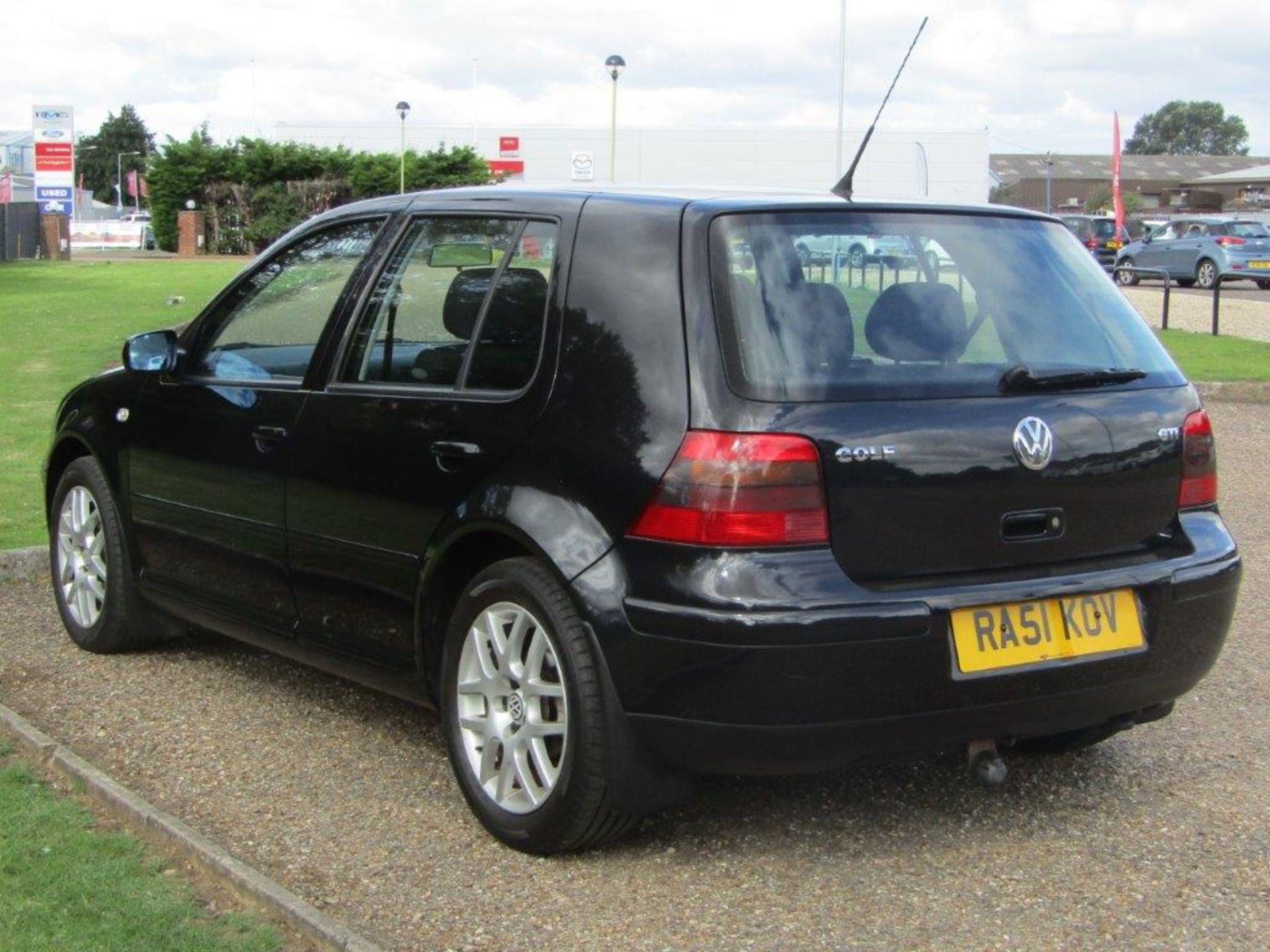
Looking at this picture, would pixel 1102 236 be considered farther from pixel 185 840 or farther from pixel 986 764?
pixel 185 840

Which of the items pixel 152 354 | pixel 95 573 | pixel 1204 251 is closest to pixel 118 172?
pixel 1204 251

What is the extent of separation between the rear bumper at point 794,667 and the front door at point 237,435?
1.56 m

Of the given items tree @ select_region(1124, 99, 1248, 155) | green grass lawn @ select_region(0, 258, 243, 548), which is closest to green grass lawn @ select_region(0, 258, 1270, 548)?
green grass lawn @ select_region(0, 258, 243, 548)

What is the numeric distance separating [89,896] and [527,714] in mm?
1100

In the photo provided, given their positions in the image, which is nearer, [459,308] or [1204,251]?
[459,308]

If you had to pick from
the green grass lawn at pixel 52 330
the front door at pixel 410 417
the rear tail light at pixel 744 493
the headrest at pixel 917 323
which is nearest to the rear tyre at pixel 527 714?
the front door at pixel 410 417

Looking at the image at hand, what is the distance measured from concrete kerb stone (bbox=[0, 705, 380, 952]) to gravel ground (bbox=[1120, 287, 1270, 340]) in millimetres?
15811

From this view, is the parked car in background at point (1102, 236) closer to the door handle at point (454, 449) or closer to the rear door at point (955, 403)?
the rear door at point (955, 403)

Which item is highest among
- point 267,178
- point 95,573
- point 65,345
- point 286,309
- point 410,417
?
point 267,178

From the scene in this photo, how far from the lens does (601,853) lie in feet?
13.9

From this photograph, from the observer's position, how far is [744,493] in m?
3.77

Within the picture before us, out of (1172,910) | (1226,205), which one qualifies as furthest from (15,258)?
Answer: (1226,205)

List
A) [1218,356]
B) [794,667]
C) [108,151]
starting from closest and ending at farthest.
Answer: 1. [794,667]
2. [1218,356]
3. [108,151]

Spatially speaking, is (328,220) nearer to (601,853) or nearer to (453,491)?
(453,491)
